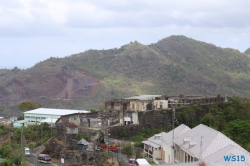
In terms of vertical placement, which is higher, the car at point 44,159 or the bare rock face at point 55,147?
the bare rock face at point 55,147

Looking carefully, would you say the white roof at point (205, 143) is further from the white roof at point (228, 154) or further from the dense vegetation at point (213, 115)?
the dense vegetation at point (213, 115)

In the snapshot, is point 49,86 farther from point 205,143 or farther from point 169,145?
point 205,143

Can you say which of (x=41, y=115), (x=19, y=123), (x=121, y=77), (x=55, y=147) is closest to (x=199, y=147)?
(x=55, y=147)

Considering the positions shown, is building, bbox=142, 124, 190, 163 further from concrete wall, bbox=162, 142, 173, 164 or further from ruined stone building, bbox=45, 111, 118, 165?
ruined stone building, bbox=45, 111, 118, 165

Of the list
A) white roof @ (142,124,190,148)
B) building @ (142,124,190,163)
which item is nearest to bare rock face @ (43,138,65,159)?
building @ (142,124,190,163)

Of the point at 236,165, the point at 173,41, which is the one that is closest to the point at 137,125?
the point at 236,165

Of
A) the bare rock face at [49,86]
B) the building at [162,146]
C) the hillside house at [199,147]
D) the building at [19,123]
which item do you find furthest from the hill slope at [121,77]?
the hillside house at [199,147]

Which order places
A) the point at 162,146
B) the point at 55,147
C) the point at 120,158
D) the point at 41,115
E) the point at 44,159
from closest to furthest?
the point at 162,146 → the point at 120,158 → the point at 44,159 → the point at 55,147 → the point at 41,115
